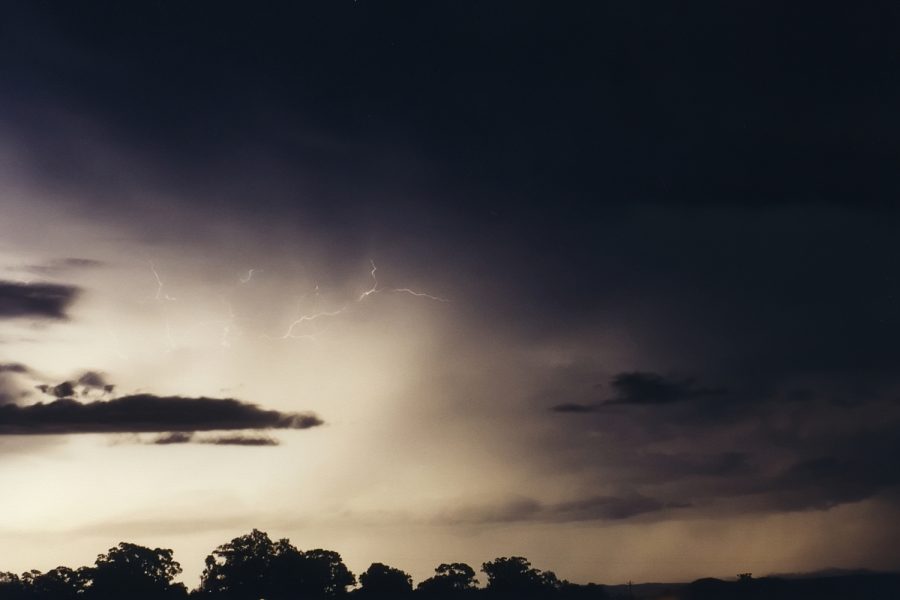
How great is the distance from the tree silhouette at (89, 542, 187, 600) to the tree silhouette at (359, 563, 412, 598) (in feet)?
84.6

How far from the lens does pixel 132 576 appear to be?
118 metres

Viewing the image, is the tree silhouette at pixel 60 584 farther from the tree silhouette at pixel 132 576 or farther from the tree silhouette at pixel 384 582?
the tree silhouette at pixel 384 582

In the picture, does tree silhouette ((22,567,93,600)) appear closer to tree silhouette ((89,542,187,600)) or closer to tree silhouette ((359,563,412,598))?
tree silhouette ((89,542,187,600))

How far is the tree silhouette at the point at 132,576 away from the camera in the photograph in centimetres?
11475

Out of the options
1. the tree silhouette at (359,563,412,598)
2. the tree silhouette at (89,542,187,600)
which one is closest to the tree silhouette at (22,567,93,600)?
the tree silhouette at (89,542,187,600)

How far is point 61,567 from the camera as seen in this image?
116875 mm

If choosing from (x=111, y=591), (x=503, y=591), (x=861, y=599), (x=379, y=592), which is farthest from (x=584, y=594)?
(x=111, y=591)

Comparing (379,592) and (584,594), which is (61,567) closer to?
(379,592)

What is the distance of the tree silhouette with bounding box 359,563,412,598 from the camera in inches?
4899

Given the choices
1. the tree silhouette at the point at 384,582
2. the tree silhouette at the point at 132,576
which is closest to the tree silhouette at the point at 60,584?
the tree silhouette at the point at 132,576

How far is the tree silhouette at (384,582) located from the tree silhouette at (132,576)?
84.6ft

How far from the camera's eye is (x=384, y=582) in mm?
125500

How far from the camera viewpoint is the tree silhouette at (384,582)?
124 meters

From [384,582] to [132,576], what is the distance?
35065mm
